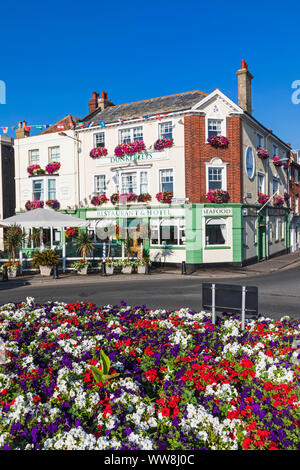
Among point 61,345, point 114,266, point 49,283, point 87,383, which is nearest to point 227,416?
point 87,383

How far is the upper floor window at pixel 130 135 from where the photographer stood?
2327 centimetres

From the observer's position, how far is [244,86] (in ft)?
78.8

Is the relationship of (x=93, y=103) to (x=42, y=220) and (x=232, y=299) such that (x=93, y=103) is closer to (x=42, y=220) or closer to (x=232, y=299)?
(x=42, y=220)

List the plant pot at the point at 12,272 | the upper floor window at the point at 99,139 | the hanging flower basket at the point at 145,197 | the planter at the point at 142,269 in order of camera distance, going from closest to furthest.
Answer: the plant pot at the point at 12,272 → the planter at the point at 142,269 → the hanging flower basket at the point at 145,197 → the upper floor window at the point at 99,139

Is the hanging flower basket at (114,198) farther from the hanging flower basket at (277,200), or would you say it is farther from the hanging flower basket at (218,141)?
the hanging flower basket at (277,200)

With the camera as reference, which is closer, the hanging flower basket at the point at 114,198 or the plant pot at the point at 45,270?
the plant pot at the point at 45,270

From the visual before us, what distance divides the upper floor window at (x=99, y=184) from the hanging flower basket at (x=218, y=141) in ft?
25.9

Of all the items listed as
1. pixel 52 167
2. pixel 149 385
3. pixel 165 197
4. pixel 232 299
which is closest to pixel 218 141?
pixel 165 197

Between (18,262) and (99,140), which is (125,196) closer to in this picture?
(99,140)

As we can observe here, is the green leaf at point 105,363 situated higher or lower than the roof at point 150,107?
lower

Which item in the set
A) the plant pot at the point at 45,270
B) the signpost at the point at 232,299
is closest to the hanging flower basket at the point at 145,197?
the plant pot at the point at 45,270

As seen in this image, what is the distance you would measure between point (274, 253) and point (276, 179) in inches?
250

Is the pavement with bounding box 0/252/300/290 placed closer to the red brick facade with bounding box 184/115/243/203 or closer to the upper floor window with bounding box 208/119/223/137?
the red brick facade with bounding box 184/115/243/203

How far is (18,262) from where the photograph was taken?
66.9 feet
